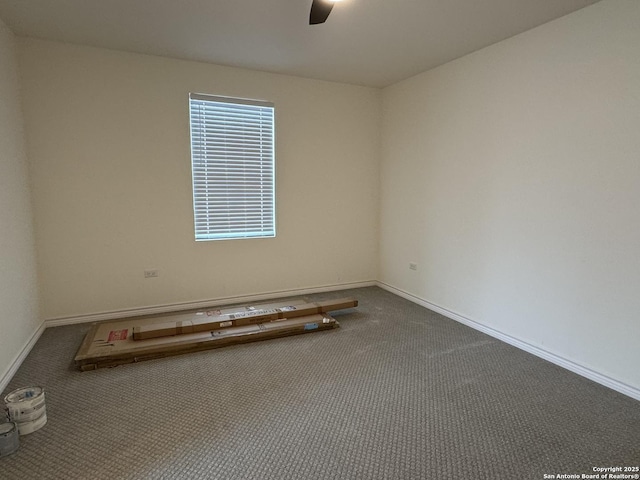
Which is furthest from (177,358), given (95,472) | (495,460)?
(495,460)

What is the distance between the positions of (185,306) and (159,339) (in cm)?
92

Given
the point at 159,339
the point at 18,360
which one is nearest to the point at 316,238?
the point at 159,339

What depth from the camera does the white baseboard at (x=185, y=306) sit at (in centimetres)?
343

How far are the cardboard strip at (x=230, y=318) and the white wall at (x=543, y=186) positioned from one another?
135 cm

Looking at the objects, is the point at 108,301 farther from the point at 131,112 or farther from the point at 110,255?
the point at 131,112

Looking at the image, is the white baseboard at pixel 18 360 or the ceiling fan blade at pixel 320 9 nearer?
the ceiling fan blade at pixel 320 9

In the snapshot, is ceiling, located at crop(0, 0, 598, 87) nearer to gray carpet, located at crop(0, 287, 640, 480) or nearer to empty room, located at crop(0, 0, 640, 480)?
empty room, located at crop(0, 0, 640, 480)

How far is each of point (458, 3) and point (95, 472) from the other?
137 inches

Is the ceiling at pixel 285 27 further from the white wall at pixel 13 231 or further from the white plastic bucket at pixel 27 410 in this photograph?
the white plastic bucket at pixel 27 410

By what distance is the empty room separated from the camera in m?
1.94

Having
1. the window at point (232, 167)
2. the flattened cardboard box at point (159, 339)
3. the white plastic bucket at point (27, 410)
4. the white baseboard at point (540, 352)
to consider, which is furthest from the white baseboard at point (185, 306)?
the white plastic bucket at point (27, 410)

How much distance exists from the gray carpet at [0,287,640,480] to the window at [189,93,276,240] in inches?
59.8

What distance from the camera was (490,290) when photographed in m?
3.26

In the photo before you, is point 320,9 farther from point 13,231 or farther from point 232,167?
point 13,231
